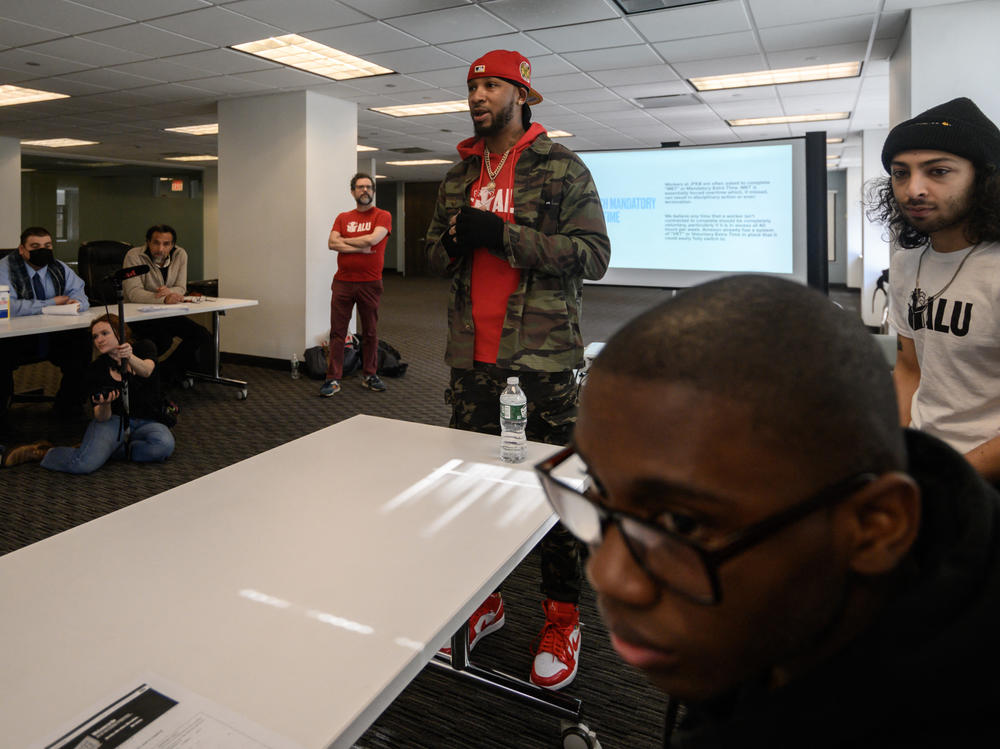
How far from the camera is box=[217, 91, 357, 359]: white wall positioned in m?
6.82

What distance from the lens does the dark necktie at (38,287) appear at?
478cm

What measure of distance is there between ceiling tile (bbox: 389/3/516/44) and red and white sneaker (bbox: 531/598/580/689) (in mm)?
3813

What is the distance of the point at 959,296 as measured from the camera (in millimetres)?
1640

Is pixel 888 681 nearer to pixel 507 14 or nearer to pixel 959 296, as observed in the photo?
pixel 959 296

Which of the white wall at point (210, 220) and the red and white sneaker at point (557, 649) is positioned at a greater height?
the white wall at point (210, 220)

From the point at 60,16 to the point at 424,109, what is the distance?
3.88 metres

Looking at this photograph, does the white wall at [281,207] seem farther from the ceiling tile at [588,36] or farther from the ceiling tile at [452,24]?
the ceiling tile at [588,36]

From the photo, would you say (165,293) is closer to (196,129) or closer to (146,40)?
(146,40)

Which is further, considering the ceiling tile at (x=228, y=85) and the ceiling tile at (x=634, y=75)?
the ceiling tile at (x=228, y=85)

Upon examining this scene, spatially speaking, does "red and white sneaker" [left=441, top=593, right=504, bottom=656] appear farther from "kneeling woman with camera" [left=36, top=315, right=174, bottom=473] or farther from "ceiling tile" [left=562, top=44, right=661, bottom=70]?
"ceiling tile" [left=562, top=44, right=661, bottom=70]

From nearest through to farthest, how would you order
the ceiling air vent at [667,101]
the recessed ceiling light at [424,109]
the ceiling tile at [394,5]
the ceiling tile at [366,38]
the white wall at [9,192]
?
the ceiling tile at [394,5] → the ceiling tile at [366,38] → the ceiling air vent at [667,101] → the recessed ceiling light at [424,109] → the white wall at [9,192]

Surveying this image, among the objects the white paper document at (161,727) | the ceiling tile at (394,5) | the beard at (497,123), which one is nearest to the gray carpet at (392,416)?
the white paper document at (161,727)

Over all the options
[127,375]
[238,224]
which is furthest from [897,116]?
[238,224]

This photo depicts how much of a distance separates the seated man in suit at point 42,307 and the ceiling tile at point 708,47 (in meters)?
4.59
